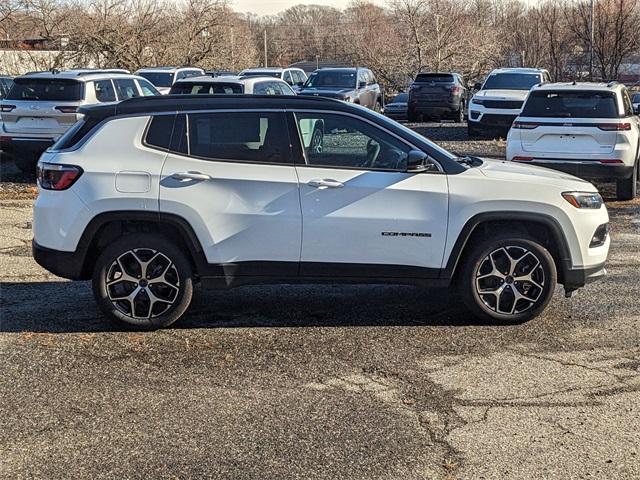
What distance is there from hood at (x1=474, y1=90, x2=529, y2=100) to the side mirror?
49.1ft

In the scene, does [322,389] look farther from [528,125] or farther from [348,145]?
[528,125]

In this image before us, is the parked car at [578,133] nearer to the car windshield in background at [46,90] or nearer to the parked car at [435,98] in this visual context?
the car windshield in background at [46,90]

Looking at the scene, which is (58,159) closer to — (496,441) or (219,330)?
(219,330)

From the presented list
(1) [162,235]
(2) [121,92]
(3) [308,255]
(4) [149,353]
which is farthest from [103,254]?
(2) [121,92]

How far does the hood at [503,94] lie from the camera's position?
20.7 m

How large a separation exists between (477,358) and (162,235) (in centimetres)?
246

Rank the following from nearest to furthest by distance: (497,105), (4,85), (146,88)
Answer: (146,88) < (497,105) < (4,85)

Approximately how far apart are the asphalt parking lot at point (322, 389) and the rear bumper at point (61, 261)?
439mm

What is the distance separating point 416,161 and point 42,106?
31.7ft

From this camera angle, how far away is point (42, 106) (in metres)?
14.1

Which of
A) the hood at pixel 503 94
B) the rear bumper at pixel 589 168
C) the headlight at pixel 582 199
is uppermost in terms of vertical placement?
the hood at pixel 503 94

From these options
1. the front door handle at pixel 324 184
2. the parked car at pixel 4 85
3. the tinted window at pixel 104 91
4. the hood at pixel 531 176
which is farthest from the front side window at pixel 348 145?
the parked car at pixel 4 85

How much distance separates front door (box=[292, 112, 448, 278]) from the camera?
619cm

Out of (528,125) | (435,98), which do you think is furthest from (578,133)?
(435,98)
